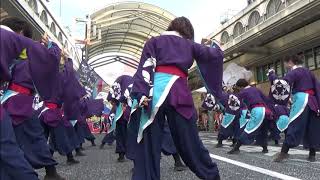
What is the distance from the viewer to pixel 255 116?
9133mm

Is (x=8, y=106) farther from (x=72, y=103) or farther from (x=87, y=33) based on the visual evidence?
(x=87, y=33)

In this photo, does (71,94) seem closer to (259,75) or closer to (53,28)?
(53,28)

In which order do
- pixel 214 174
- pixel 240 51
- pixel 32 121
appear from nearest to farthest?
1. pixel 214 174
2. pixel 32 121
3. pixel 240 51

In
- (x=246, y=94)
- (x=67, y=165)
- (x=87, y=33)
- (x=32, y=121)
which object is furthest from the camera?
(x=87, y=33)

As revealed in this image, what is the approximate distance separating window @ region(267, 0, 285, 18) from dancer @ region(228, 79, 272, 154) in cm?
812

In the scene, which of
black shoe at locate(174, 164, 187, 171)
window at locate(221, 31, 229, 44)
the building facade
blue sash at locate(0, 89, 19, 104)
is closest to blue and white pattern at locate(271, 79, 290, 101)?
black shoe at locate(174, 164, 187, 171)

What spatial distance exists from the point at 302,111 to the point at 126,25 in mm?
22589

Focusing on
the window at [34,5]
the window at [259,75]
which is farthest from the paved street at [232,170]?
the window at [259,75]

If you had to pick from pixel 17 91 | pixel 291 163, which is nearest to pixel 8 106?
pixel 17 91

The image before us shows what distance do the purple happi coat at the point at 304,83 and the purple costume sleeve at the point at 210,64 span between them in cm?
283

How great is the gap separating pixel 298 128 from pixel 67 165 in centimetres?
356

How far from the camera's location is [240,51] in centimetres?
2197

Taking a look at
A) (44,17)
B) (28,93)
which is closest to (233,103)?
(28,93)

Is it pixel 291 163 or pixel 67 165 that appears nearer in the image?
pixel 291 163
